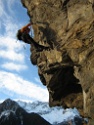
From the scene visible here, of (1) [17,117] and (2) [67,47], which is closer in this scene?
(2) [67,47]

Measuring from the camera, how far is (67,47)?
2719 cm

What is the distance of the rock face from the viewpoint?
25.9 m

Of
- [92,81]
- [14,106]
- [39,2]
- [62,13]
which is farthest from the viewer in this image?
[14,106]

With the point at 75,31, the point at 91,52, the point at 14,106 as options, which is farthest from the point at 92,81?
the point at 14,106

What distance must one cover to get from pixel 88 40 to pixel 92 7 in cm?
327

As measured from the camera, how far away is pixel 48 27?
3008 cm

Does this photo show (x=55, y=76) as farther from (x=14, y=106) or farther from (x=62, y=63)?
(x=14, y=106)

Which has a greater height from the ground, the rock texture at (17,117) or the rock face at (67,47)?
the rock face at (67,47)

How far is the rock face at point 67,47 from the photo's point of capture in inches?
1019

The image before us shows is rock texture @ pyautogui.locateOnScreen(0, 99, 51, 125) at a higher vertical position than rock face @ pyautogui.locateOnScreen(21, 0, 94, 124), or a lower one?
lower

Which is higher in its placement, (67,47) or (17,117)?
(67,47)

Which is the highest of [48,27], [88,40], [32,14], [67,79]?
[32,14]

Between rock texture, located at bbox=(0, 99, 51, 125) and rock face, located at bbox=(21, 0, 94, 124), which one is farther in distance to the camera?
rock texture, located at bbox=(0, 99, 51, 125)

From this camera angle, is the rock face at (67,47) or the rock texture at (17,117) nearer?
the rock face at (67,47)
